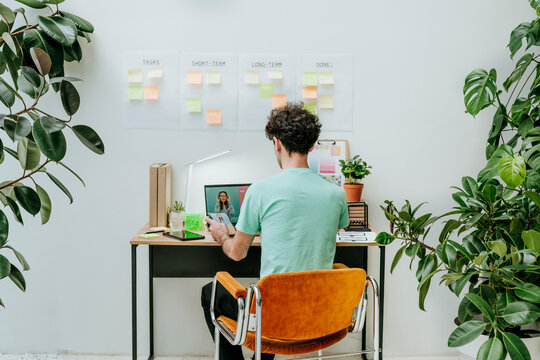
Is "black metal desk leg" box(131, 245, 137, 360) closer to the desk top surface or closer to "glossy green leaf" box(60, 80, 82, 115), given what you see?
the desk top surface

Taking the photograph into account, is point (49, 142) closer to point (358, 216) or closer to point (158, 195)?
point (158, 195)

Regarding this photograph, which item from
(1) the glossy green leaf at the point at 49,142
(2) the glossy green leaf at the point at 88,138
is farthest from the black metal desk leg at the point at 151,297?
(1) the glossy green leaf at the point at 49,142

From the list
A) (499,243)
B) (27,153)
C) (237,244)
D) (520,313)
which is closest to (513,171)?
(499,243)

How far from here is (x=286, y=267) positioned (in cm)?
194

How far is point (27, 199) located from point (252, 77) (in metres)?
1.41

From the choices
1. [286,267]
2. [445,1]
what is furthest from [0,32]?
[445,1]

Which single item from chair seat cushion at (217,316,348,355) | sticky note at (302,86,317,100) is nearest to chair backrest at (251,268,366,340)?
chair seat cushion at (217,316,348,355)

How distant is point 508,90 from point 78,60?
2431 millimetres

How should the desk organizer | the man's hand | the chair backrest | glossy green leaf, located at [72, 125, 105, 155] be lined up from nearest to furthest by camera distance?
1. the chair backrest
2. glossy green leaf, located at [72, 125, 105, 155]
3. the man's hand
4. the desk organizer

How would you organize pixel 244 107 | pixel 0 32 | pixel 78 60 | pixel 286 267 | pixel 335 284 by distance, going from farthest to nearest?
pixel 244 107 < pixel 78 60 < pixel 0 32 < pixel 286 267 < pixel 335 284

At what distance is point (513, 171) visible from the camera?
203 cm

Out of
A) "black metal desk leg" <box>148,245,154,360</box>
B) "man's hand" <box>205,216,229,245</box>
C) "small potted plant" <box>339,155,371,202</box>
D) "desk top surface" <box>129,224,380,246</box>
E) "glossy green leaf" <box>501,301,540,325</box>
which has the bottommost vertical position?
"black metal desk leg" <box>148,245,154,360</box>

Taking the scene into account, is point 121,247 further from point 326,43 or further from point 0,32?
point 326,43

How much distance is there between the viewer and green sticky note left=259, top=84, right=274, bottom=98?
9.48ft
